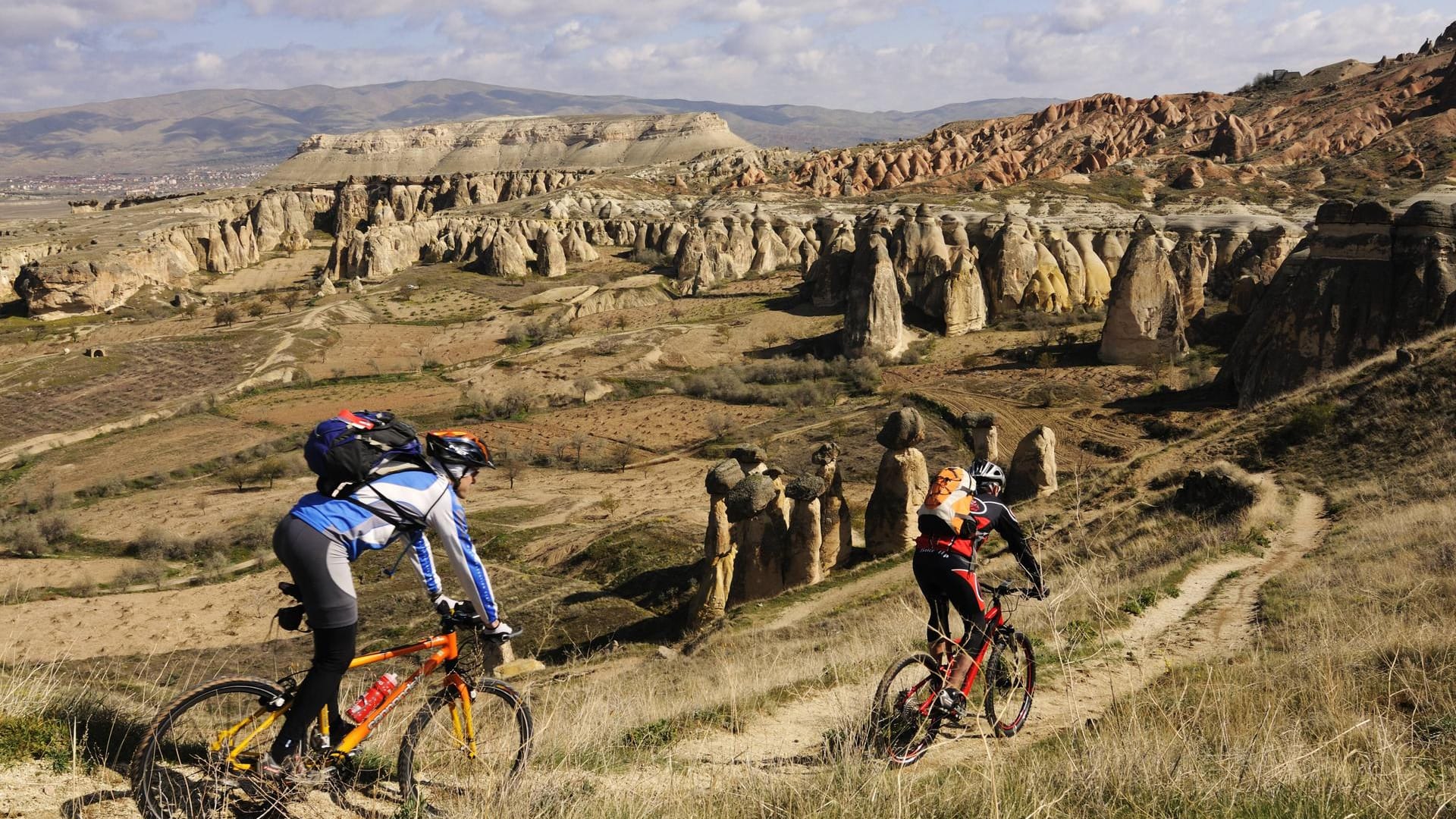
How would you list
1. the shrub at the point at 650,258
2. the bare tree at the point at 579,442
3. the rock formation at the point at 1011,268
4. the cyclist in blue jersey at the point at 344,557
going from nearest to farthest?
the cyclist in blue jersey at the point at 344,557 < the bare tree at the point at 579,442 < the rock formation at the point at 1011,268 < the shrub at the point at 650,258

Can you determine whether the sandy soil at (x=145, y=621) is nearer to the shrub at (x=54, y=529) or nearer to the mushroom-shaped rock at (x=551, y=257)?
the shrub at (x=54, y=529)

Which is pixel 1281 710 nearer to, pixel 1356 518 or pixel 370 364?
pixel 1356 518

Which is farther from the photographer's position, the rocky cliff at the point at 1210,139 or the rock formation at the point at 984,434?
the rocky cliff at the point at 1210,139

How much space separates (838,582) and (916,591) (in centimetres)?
264

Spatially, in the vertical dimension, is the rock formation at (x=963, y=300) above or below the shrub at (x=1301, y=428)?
above

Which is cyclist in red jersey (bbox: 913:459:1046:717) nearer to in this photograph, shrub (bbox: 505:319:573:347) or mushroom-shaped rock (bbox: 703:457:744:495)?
mushroom-shaped rock (bbox: 703:457:744:495)

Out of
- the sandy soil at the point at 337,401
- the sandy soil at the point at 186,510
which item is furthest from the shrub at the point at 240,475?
the sandy soil at the point at 337,401

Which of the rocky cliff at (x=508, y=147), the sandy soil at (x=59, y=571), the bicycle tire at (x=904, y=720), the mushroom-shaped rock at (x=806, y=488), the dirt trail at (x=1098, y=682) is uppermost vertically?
the rocky cliff at (x=508, y=147)

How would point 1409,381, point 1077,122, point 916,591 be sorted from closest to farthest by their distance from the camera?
1. point 916,591
2. point 1409,381
3. point 1077,122

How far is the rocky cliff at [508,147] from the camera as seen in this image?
151 m

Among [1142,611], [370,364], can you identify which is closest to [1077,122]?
[370,364]

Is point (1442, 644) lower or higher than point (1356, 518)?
higher

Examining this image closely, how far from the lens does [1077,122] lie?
111688 mm

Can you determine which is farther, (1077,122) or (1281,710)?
(1077,122)
